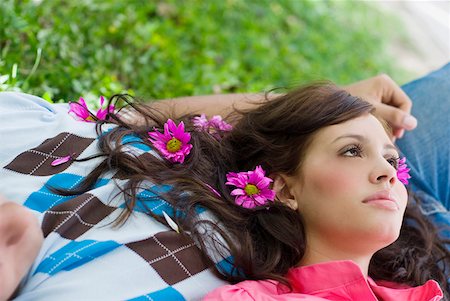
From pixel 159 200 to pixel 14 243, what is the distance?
0.50 m

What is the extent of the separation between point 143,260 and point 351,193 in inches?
26.2

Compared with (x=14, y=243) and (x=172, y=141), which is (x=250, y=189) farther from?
(x=14, y=243)

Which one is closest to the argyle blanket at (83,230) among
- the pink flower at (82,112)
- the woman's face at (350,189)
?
the pink flower at (82,112)

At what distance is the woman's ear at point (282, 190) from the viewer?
2.20 m

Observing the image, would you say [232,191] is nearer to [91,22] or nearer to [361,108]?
[361,108]

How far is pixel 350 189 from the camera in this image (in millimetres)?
2033

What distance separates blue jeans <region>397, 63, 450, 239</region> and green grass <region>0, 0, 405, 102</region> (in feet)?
2.42

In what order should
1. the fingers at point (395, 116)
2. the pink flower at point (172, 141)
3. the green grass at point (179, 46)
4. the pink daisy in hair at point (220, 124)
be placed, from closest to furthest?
the pink flower at point (172, 141)
the pink daisy in hair at point (220, 124)
the fingers at point (395, 116)
the green grass at point (179, 46)

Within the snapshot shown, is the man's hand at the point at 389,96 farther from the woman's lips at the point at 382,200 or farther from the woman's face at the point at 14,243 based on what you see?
the woman's face at the point at 14,243

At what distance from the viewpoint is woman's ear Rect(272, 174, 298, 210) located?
2.20 m

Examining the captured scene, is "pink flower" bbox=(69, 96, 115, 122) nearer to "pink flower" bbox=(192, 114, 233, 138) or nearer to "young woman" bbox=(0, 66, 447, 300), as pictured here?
"young woman" bbox=(0, 66, 447, 300)

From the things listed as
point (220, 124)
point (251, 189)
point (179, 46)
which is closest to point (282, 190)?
point (251, 189)

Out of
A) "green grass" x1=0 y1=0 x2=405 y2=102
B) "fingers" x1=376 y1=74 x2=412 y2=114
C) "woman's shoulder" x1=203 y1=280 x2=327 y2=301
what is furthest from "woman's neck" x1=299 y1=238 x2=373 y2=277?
"green grass" x1=0 y1=0 x2=405 y2=102

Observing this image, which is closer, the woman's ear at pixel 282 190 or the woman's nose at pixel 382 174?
the woman's nose at pixel 382 174
